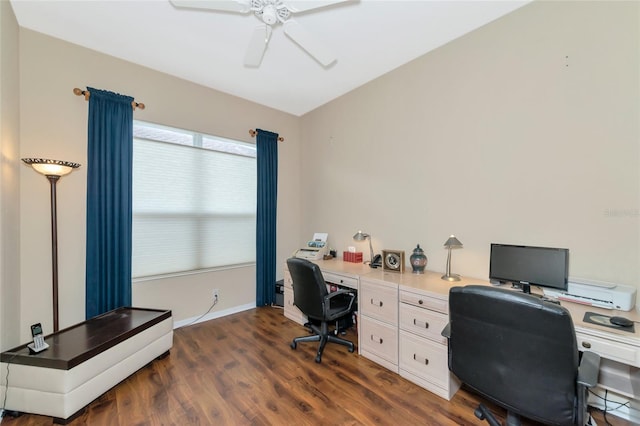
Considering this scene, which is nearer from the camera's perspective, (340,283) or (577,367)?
(577,367)

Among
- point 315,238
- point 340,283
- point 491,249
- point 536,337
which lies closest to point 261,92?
point 315,238

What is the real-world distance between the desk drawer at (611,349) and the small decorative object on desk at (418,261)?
3.87 ft

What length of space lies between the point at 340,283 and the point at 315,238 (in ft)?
3.80

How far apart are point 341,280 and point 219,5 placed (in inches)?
95.8

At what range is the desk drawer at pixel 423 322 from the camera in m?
1.88

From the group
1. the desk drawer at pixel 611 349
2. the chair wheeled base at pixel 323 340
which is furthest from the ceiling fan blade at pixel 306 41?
the desk drawer at pixel 611 349

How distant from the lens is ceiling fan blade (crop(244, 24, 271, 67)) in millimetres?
1929

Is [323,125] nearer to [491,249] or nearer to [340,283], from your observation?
[340,283]

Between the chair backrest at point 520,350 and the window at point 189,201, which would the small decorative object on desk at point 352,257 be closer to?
the window at point 189,201

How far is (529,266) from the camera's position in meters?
1.86

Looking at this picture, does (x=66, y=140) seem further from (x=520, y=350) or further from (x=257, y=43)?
(x=520, y=350)

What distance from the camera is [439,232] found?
253cm

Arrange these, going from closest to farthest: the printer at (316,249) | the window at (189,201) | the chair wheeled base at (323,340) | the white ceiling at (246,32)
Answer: the white ceiling at (246,32), the chair wheeled base at (323,340), the window at (189,201), the printer at (316,249)

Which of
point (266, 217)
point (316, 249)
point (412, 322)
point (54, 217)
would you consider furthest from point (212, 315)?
point (412, 322)
